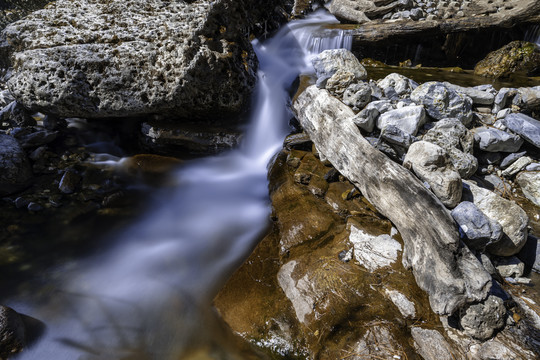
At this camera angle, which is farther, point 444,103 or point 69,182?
point 69,182

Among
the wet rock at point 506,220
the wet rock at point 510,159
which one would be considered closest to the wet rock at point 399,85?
the wet rock at point 510,159

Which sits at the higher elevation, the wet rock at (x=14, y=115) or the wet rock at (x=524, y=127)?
the wet rock at (x=524, y=127)

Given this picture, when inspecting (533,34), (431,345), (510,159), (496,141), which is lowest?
(431,345)

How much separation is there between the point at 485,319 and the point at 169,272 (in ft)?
11.3

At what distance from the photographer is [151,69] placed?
15.8 ft

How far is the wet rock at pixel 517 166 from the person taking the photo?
349cm

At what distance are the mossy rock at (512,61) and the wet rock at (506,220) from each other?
23.2 ft

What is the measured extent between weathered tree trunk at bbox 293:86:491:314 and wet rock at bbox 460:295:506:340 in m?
0.09

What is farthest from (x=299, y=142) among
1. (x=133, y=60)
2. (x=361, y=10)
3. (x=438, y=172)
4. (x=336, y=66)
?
(x=361, y=10)

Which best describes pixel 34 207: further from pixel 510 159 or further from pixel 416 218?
pixel 510 159

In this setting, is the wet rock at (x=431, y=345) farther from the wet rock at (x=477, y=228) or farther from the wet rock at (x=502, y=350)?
the wet rock at (x=477, y=228)

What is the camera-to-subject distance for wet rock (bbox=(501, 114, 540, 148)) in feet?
11.1

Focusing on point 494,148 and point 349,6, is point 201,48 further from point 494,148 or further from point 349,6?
point 349,6

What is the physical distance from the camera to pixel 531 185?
3338 mm
